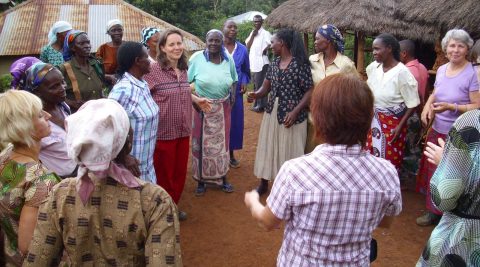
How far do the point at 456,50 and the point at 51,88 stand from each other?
3.36m

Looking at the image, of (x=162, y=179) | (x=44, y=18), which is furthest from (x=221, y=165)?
(x=44, y=18)

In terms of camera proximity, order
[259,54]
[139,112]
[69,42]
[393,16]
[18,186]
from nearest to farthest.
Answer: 1. [18,186]
2. [139,112]
3. [69,42]
4. [393,16]
5. [259,54]

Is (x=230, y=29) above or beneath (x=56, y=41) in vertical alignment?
above

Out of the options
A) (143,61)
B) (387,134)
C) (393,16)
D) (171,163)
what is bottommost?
(171,163)

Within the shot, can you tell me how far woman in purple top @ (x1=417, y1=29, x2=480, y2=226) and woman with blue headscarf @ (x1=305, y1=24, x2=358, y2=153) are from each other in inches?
33.2

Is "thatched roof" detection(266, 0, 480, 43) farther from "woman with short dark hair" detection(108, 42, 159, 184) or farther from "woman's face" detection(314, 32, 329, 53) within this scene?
"woman with short dark hair" detection(108, 42, 159, 184)

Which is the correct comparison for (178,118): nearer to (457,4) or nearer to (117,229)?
(117,229)

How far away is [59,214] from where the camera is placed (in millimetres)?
1596

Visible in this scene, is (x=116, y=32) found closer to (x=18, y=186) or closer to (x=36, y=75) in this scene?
(x=36, y=75)

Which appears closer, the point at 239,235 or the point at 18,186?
the point at 18,186

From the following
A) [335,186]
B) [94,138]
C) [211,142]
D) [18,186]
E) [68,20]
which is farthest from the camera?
[68,20]

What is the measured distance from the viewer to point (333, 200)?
1594mm

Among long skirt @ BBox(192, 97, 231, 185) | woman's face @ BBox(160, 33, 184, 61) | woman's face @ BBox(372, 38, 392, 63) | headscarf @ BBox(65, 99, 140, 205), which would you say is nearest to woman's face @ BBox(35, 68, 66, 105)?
woman's face @ BBox(160, 33, 184, 61)

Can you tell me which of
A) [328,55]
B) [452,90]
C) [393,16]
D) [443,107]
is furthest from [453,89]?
[393,16]
